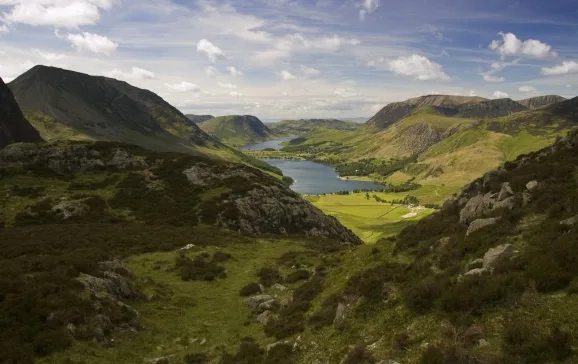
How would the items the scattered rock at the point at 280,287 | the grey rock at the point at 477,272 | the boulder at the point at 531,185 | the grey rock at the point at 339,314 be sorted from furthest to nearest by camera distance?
the scattered rock at the point at 280,287, the boulder at the point at 531,185, the grey rock at the point at 339,314, the grey rock at the point at 477,272

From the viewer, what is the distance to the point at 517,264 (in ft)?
55.6

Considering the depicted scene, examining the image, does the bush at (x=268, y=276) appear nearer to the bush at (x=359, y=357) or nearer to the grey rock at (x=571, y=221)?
the bush at (x=359, y=357)

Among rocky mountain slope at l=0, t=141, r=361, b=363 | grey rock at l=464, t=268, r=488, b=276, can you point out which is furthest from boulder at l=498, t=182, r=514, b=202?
rocky mountain slope at l=0, t=141, r=361, b=363

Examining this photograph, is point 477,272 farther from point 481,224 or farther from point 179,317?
point 179,317

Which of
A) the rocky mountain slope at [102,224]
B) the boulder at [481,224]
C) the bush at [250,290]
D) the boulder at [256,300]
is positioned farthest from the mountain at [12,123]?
the boulder at [481,224]

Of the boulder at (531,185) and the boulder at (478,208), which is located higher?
the boulder at (531,185)

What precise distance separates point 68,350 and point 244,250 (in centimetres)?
3095

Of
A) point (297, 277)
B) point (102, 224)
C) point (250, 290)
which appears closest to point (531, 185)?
point (297, 277)

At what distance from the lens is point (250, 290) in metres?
32.3

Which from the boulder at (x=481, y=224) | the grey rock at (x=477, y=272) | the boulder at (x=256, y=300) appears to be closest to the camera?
the grey rock at (x=477, y=272)

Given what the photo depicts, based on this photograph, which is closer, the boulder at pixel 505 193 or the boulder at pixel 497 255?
the boulder at pixel 497 255

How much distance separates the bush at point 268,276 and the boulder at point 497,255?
66.7 feet

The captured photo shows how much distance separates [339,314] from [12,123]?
198 metres

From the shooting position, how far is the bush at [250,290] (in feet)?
105
